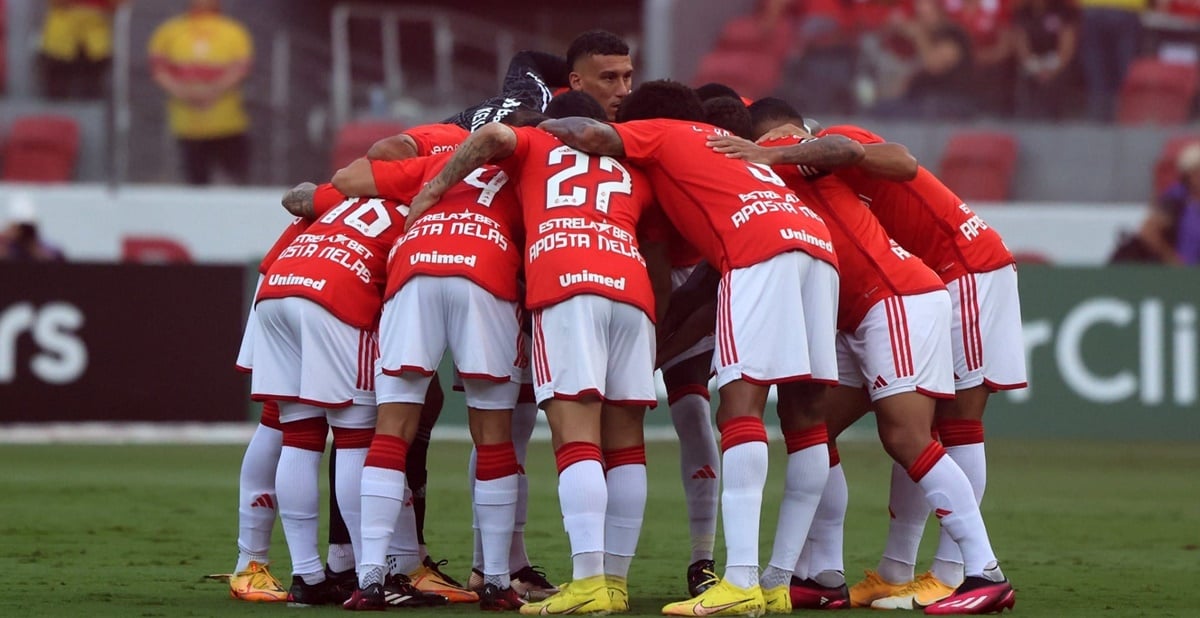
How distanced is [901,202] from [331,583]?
2.90 metres

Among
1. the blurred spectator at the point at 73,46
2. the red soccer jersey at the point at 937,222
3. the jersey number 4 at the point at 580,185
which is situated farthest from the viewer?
the blurred spectator at the point at 73,46

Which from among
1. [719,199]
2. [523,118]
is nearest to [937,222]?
[719,199]

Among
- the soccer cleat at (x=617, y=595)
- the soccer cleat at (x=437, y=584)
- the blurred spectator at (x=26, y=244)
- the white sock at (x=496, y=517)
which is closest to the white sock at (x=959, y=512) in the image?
the soccer cleat at (x=617, y=595)

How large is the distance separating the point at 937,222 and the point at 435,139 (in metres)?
2.19

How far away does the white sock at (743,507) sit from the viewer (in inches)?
268

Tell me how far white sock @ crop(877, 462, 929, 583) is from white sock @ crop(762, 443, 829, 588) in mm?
569

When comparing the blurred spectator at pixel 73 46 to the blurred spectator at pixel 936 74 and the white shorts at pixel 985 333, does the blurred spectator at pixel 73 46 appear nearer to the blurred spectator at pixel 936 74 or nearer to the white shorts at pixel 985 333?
the blurred spectator at pixel 936 74

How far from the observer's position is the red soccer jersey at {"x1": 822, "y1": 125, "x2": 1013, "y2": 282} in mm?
7762

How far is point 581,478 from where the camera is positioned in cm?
684

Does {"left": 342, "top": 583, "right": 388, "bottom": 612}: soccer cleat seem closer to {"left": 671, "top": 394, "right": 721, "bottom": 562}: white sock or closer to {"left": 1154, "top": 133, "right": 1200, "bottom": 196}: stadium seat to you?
{"left": 671, "top": 394, "right": 721, "bottom": 562}: white sock

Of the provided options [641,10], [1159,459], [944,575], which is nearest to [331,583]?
[944,575]

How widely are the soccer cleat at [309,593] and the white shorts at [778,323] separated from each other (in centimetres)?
183

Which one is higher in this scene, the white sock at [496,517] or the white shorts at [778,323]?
the white shorts at [778,323]

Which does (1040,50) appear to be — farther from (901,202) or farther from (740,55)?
(901,202)
